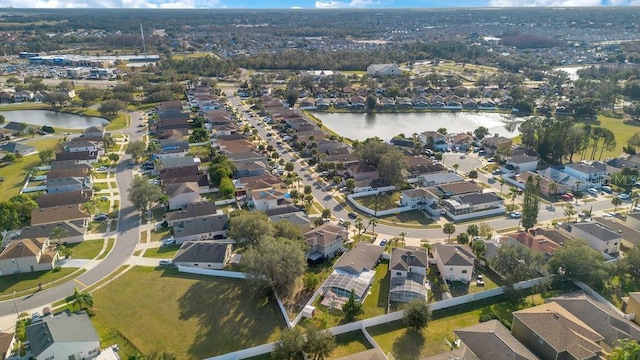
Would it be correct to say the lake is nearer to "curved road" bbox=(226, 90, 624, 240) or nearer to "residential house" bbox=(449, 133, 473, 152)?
"residential house" bbox=(449, 133, 473, 152)

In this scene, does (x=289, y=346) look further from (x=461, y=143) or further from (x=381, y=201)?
(x=461, y=143)

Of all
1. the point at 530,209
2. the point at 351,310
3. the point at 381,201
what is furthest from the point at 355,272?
the point at 530,209

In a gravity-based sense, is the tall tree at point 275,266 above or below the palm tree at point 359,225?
above

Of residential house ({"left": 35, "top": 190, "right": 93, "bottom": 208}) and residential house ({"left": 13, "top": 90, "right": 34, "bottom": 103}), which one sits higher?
residential house ({"left": 13, "top": 90, "right": 34, "bottom": 103})

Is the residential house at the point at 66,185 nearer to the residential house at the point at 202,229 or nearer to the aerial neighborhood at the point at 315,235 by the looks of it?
the aerial neighborhood at the point at 315,235

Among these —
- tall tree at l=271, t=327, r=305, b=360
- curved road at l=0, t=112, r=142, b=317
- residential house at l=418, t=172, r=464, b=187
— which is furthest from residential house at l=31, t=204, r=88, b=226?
residential house at l=418, t=172, r=464, b=187

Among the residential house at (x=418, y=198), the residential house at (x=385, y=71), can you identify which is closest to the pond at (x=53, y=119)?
the residential house at (x=418, y=198)
